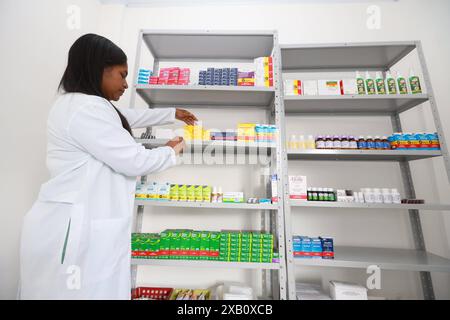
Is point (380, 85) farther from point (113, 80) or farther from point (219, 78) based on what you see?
point (113, 80)

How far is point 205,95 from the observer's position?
5.60 ft

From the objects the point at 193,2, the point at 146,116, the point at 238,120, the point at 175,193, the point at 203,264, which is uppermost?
the point at 193,2

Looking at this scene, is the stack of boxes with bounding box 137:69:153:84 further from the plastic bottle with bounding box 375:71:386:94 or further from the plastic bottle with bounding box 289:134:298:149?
the plastic bottle with bounding box 375:71:386:94

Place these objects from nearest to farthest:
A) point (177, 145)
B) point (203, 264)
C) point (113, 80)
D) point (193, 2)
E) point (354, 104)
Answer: point (113, 80) → point (177, 145) → point (203, 264) → point (354, 104) → point (193, 2)

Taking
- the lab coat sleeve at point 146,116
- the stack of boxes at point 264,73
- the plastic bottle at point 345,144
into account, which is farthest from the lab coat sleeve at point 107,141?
the plastic bottle at point 345,144

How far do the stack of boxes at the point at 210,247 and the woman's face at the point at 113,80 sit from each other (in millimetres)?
957

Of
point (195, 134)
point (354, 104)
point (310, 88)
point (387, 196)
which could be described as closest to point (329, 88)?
point (310, 88)

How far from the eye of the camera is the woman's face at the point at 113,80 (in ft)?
3.20

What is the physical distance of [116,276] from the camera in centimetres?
90

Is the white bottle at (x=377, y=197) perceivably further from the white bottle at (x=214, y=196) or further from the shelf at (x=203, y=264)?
the white bottle at (x=214, y=196)

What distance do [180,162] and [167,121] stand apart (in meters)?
0.51

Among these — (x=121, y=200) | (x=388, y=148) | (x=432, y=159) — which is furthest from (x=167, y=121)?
(x=432, y=159)

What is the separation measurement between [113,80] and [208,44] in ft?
3.58

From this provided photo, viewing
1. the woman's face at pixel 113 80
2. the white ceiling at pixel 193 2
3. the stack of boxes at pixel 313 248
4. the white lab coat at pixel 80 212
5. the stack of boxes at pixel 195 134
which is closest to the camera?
the white lab coat at pixel 80 212
